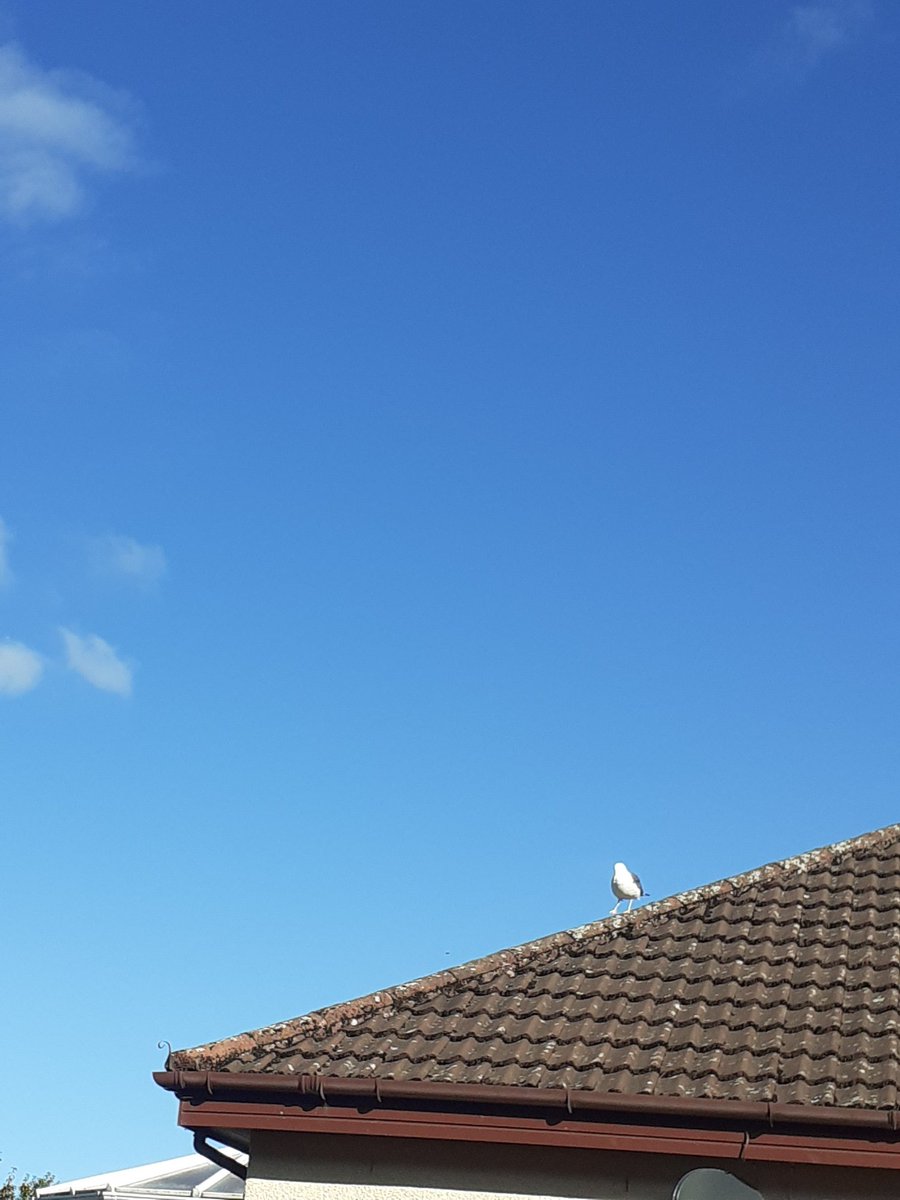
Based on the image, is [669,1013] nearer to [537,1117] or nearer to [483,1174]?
[537,1117]

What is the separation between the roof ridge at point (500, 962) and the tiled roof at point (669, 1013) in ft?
0.04

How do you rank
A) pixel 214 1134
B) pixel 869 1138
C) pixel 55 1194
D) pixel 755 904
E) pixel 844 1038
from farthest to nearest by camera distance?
pixel 55 1194, pixel 755 904, pixel 214 1134, pixel 844 1038, pixel 869 1138

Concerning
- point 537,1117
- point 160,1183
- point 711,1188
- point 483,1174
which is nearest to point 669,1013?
point 537,1117

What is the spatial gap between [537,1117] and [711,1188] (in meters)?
1.18

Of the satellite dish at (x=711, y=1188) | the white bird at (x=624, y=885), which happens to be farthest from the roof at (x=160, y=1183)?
the satellite dish at (x=711, y=1188)

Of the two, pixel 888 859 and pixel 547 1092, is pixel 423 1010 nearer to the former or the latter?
pixel 547 1092

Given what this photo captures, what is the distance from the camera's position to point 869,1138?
6.65 metres

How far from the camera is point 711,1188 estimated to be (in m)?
6.17

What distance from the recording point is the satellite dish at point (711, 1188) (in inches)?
242

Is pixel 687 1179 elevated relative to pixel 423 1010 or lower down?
lower down

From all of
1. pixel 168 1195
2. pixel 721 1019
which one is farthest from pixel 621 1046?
pixel 168 1195

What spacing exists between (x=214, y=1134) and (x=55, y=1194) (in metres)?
17.1

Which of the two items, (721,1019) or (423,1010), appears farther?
(423,1010)

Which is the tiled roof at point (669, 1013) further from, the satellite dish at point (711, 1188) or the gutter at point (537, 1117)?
the satellite dish at point (711, 1188)
